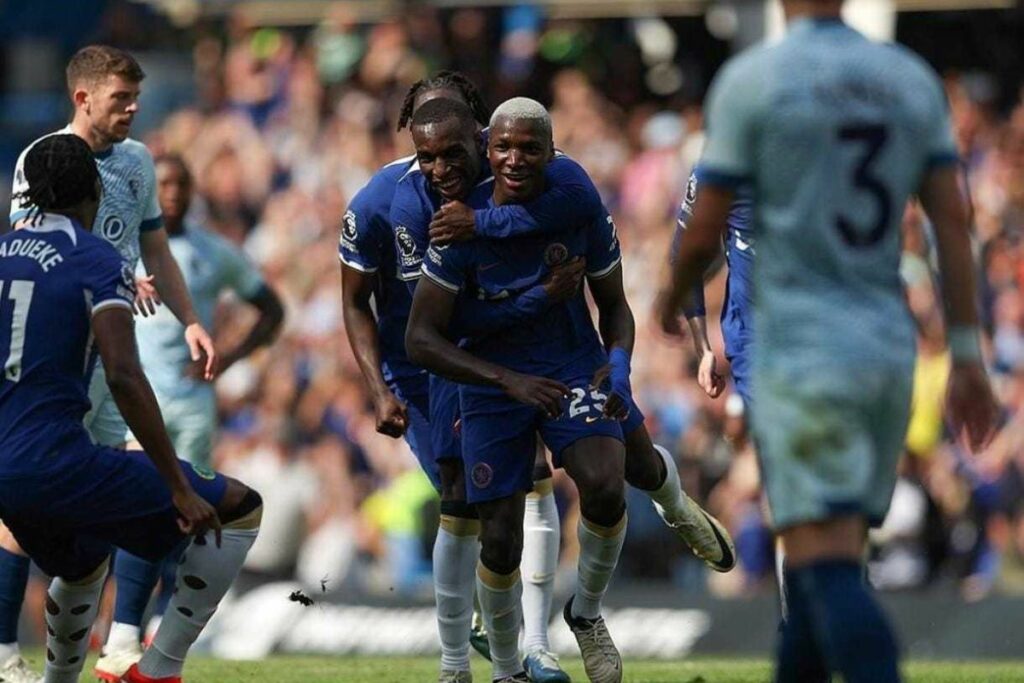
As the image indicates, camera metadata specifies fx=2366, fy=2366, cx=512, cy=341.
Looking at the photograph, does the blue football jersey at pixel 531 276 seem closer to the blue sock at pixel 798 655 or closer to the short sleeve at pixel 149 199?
the short sleeve at pixel 149 199

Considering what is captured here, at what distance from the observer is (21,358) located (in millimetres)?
8328

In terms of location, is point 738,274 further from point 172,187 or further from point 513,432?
point 172,187

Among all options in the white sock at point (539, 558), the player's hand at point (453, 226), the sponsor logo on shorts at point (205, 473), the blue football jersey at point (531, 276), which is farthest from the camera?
the white sock at point (539, 558)

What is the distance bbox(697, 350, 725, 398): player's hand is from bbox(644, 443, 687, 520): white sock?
1.19ft

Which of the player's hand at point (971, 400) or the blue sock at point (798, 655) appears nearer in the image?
the player's hand at point (971, 400)

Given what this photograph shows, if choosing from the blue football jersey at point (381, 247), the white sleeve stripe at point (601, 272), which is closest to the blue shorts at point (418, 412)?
the blue football jersey at point (381, 247)

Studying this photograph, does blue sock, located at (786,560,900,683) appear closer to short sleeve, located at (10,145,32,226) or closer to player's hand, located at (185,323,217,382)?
short sleeve, located at (10,145,32,226)

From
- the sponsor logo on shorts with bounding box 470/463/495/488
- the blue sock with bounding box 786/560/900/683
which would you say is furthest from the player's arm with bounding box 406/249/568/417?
the blue sock with bounding box 786/560/900/683

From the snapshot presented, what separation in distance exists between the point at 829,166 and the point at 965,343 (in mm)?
661

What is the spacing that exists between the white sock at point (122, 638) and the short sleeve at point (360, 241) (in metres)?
2.21

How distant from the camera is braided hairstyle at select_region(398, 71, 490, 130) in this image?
10.2 meters

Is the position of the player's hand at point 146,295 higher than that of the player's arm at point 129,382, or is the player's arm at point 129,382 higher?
the player's arm at point 129,382

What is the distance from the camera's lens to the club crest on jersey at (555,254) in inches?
368

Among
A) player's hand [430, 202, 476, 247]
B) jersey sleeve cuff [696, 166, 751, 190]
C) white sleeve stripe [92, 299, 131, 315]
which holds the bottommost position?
white sleeve stripe [92, 299, 131, 315]
